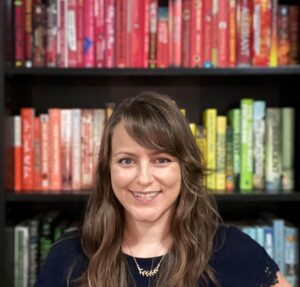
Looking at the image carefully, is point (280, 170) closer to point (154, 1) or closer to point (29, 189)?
point (154, 1)

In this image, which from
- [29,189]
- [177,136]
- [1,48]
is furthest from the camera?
[29,189]

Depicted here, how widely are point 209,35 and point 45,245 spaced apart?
95 centimetres

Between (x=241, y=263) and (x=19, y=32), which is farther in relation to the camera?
(x=19, y=32)

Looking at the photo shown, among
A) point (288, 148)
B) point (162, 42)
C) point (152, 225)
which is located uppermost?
point (162, 42)

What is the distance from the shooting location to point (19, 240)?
62.4 inches

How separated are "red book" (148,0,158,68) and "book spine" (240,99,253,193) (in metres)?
0.35

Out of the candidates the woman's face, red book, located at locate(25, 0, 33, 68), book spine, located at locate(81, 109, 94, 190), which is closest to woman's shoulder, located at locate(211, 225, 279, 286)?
the woman's face

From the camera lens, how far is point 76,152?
5.24 ft

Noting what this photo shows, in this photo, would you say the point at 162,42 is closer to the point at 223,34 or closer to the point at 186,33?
the point at 186,33

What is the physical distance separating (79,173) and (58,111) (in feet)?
0.77

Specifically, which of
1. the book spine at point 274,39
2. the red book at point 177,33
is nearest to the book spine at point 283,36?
the book spine at point 274,39

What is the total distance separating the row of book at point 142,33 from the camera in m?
1.55

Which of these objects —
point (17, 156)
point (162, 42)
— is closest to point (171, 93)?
point (162, 42)

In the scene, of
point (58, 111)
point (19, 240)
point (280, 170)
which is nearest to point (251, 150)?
point (280, 170)
